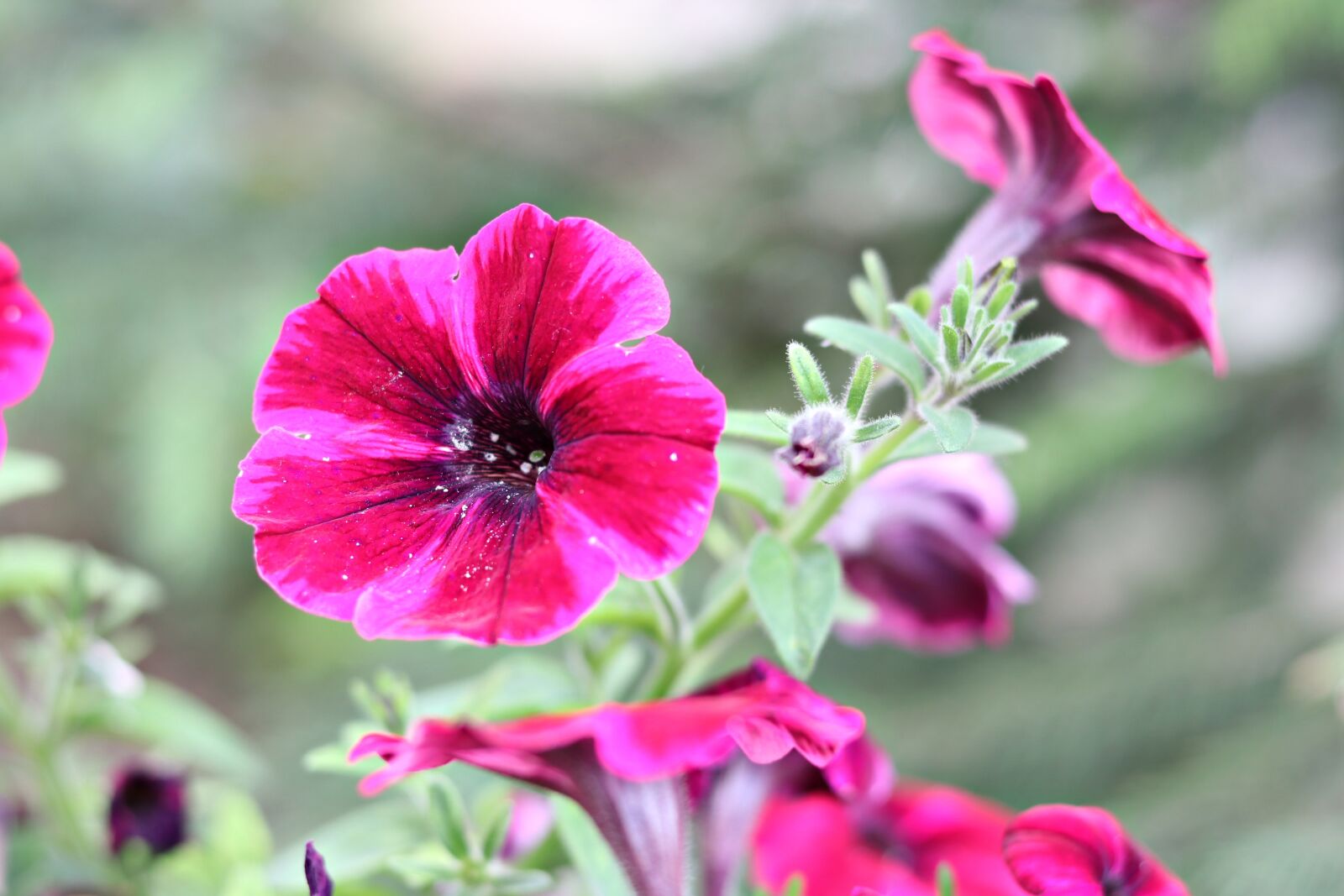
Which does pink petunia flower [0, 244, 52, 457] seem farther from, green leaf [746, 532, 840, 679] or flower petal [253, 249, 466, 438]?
green leaf [746, 532, 840, 679]

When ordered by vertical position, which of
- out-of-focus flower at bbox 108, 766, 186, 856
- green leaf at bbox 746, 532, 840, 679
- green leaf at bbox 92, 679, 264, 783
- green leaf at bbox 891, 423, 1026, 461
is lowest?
out-of-focus flower at bbox 108, 766, 186, 856

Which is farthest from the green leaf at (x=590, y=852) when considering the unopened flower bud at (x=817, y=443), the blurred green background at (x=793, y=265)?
the blurred green background at (x=793, y=265)

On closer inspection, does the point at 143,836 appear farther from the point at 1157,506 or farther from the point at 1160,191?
the point at 1157,506

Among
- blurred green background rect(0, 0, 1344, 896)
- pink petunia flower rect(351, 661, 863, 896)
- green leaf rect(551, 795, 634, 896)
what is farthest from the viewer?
blurred green background rect(0, 0, 1344, 896)

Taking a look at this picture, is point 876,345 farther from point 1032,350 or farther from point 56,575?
point 56,575

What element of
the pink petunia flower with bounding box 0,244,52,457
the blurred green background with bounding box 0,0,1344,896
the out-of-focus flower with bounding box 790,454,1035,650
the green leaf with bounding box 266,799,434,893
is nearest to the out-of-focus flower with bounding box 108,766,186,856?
the green leaf with bounding box 266,799,434,893

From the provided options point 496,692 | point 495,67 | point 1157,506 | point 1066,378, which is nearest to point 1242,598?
point 1157,506

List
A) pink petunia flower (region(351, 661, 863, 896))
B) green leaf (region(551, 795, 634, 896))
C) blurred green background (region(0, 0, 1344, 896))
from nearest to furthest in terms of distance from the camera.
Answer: pink petunia flower (region(351, 661, 863, 896))
green leaf (region(551, 795, 634, 896))
blurred green background (region(0, 0, 1344, 896))
